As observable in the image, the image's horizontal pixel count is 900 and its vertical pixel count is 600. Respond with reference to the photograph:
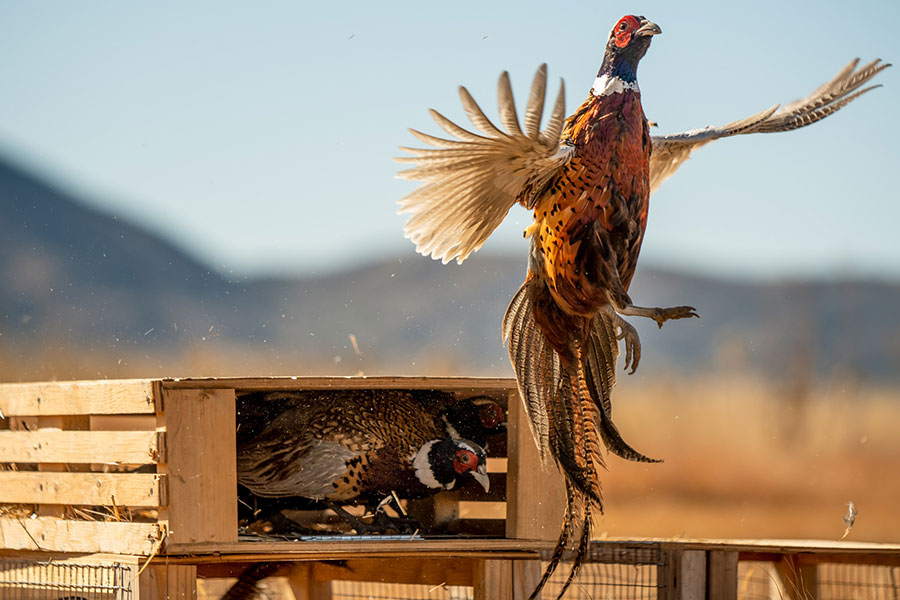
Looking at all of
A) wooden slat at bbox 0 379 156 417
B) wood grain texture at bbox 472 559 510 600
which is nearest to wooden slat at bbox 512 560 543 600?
wood grain texture at bbox 472 559 510 600

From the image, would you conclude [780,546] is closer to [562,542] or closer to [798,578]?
[798,578]

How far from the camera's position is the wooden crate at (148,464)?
3500 mm

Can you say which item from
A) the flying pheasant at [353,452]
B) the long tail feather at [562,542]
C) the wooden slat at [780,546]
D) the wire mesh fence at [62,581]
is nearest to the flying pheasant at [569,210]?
the long tail feather at [562,542]

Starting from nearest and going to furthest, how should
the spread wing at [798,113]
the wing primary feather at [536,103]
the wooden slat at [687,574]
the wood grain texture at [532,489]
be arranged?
the wing primary feather at [536,103] < the spread wing at [798,113] < the wood grain texture at [532,489] < the wooden slat at [687,574]

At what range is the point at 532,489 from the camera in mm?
3746

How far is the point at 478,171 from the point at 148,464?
1.77 meters

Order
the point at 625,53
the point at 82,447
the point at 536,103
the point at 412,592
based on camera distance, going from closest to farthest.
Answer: the point at 536,103 → the point at 625,53 → the point at 82,447 → the point at 412,592

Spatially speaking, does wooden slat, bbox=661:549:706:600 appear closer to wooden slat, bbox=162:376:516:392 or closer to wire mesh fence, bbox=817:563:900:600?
wire mesh fence, bbox=817:563:900:600

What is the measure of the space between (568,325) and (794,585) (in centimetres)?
164

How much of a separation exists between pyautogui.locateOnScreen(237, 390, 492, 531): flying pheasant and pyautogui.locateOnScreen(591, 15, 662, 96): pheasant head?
167cm

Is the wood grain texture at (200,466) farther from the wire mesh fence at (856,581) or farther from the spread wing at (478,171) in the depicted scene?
the wire mesh fence at (856,581)

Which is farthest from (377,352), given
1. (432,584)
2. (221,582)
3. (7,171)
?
(7,171)

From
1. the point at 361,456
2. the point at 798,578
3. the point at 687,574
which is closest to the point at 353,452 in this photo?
the point at 361,456

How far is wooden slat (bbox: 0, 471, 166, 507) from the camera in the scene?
350 centimetres
